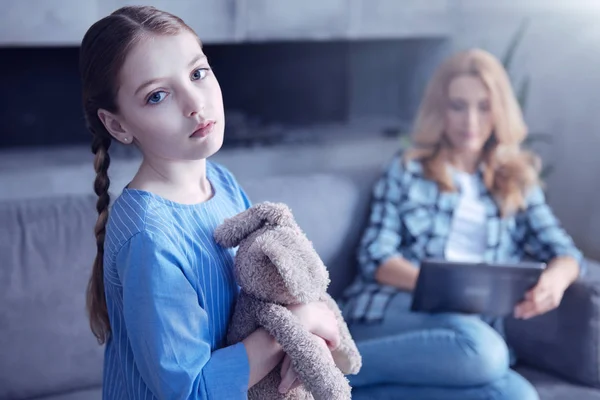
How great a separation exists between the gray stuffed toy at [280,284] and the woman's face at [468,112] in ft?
2.89

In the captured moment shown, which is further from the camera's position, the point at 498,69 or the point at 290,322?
the point at 498,69

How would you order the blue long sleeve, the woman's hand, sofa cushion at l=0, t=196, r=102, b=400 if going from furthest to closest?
the woman's hand → sofa cushion at l=0, t=196, r=102, b=400 → the blue long sleeve

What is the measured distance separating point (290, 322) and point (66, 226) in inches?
29.8

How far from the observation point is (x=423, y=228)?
5.10 feet

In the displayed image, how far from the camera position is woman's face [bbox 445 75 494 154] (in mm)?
1545

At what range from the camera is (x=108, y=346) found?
2.88 ft

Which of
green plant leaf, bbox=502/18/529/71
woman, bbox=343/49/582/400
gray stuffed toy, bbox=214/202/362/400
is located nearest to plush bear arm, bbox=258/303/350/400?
gray stuffed toy, bbox=214/202/362/400

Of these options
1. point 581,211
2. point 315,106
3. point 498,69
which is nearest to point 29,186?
point 315,106

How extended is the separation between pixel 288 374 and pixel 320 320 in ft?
0.24

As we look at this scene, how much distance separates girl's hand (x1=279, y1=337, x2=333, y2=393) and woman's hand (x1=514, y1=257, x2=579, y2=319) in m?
0.77

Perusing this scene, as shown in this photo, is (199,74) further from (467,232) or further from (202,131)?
(467,232)

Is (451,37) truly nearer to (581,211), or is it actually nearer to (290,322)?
(581,211)

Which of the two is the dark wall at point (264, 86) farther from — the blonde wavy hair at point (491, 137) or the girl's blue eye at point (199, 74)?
the girl's blue eye at point (199, 74)

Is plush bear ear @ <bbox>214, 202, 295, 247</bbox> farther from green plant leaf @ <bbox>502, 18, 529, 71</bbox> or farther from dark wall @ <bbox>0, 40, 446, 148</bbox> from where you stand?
green plant leaf @ <bbox>502, 18, 529, 71</bbox>
